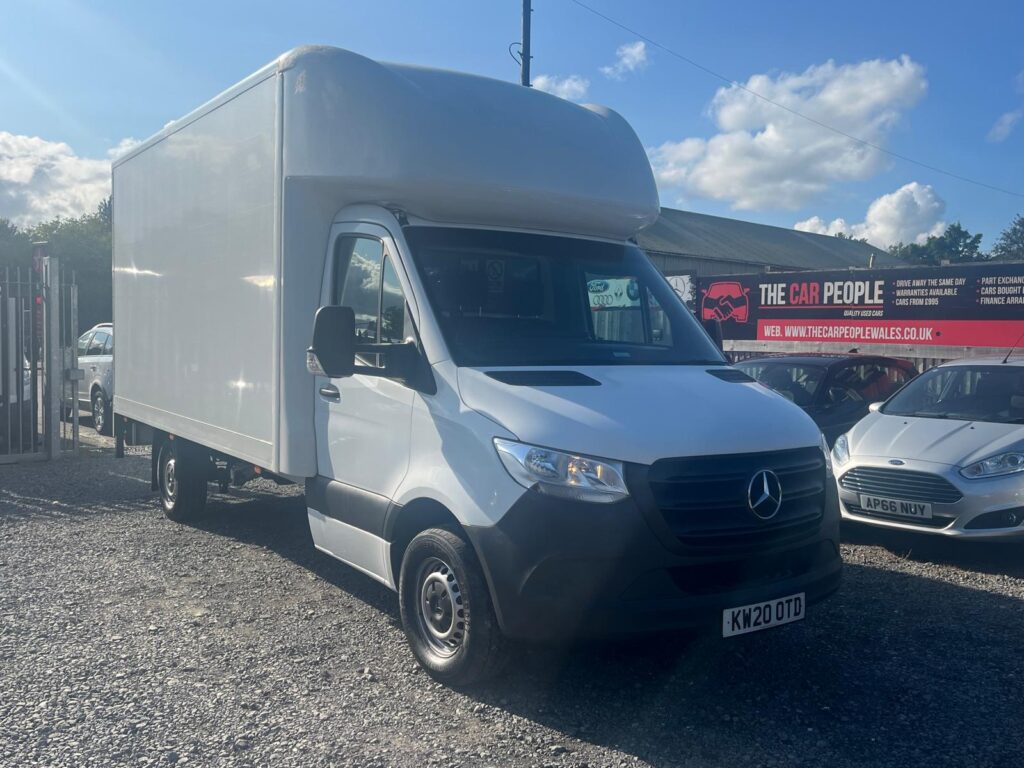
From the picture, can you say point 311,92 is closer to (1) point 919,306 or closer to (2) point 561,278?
(2) point 561,278

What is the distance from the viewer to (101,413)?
15562mm

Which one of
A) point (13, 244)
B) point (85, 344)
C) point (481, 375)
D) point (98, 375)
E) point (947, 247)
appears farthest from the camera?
point (947, 247)

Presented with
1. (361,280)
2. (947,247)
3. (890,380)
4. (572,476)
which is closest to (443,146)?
(361,280)

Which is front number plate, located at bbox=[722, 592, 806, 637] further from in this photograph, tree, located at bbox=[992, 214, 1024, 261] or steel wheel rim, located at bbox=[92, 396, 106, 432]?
tree, located at bbox=[992, 214, 1024, 261]

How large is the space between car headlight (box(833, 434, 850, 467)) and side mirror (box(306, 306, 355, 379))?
4.77 metres

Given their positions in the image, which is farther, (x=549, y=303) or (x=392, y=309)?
(x=549, y=303)

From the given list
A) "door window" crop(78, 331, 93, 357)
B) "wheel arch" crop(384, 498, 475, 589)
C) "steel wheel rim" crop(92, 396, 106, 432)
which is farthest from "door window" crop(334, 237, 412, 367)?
"door window" crop(78, 331, 93, 357)

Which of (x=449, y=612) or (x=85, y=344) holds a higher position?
(x=85, y=344)

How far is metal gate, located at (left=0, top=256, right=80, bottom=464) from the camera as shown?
474 inches

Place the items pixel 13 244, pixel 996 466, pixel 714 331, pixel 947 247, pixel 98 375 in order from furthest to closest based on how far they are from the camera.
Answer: pixel 947 247
pixel 13 244
pixel 98 375
pixel 996 466
pixel 714 331

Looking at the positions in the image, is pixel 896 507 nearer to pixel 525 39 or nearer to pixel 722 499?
pixel 722 499

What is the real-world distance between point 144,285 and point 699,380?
18.6 ft

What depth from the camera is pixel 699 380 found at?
16.2ft

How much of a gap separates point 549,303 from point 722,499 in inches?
68.6
